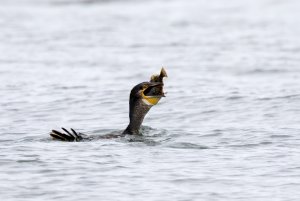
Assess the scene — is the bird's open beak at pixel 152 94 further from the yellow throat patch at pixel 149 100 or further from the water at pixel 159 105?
the water at pixel 159 105

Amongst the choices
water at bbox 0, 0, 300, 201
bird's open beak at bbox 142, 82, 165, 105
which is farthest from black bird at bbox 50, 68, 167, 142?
water at bbox 0, 0, 300, 201

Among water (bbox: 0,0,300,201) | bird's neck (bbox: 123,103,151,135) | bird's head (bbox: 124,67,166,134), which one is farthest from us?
bird's neck (bbox: 123,103,151,135)

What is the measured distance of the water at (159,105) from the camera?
37.8 feet

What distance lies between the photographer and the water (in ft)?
37.8

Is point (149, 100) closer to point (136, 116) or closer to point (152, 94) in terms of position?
point (152, 94)

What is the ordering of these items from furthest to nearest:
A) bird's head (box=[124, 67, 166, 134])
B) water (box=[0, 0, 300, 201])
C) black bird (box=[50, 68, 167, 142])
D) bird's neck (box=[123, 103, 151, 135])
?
bird's neck (box=[123, 103, 151, 135]), bird's head (box=[124, 67, 166, 134]), black bird (box=[50, 68, 167, 142]), water (box=[0, 0, 300, 201])

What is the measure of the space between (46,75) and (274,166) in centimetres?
→ 1066

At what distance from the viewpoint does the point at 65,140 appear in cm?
1395

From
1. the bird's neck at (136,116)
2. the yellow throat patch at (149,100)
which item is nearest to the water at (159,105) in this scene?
the bird's neck at (136,116)

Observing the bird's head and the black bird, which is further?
the bird's head

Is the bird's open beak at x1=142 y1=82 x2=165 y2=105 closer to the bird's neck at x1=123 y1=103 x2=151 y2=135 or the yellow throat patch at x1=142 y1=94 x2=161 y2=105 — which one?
the yellow throat patch at x1=142 y1=94 x2=161 y2=105

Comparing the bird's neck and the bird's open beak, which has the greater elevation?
the bird's open beak

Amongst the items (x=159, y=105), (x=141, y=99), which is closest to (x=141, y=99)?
(x=141, y=99)

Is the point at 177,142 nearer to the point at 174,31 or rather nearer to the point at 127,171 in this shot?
the point at 127,171
